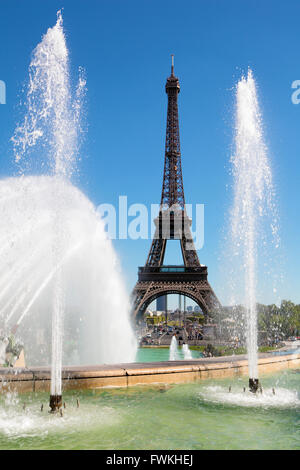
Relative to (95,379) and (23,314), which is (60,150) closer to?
(95,379)

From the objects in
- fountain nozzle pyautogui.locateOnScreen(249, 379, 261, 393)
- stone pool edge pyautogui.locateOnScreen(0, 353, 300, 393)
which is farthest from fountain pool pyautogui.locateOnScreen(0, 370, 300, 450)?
stone pool edge pyautogui.locateOnScreen(0, 353, 300, 393)

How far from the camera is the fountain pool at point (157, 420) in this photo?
8.38 meters

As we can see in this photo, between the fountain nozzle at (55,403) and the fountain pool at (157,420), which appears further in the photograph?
the fountain nozzle at (55,403)

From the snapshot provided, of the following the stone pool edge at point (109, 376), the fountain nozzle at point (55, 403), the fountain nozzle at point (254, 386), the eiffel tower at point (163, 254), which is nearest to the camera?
the fountain nozzle at point (55, 403)

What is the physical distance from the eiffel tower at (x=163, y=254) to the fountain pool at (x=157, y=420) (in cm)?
4246


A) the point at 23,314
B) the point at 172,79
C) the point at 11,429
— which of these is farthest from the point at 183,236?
the point at 11,429

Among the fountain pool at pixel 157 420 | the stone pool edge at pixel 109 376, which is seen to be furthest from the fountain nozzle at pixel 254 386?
the stone pool edge at pixel 109 376

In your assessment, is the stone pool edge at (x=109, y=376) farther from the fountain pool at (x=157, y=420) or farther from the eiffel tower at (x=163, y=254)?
the eiffel tower at (x=163, y=254)

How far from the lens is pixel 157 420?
10008mm

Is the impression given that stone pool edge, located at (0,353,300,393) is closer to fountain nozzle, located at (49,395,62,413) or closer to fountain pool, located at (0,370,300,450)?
fountain pool, located at (0,370,300,450)

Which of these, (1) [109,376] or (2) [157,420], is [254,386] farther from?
(1) [109,376]

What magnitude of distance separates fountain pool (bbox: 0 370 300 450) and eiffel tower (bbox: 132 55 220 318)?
139 feet

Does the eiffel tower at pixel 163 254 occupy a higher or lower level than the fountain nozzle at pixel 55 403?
higher

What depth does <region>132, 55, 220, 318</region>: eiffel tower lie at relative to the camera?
59.3 m
